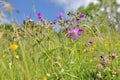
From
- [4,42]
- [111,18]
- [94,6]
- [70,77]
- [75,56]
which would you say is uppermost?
[94,6]

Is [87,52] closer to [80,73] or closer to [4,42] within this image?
[80,73]

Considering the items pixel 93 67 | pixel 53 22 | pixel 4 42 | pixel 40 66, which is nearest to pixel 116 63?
pixel 93 67

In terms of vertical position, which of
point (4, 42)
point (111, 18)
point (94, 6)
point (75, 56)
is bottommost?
point (75, 56)

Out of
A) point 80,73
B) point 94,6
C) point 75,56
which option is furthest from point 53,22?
point 94,6

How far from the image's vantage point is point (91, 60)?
8.86 ft

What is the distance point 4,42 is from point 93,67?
158 cm

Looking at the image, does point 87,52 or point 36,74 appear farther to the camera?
point 87,52

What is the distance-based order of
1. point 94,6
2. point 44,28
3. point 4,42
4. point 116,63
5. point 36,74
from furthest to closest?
1. point 94,6
2. point 4,42
3. point 44,28
4. point 116,63
5. point 36,74

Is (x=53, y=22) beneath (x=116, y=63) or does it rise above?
above

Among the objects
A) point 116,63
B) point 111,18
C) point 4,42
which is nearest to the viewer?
point 116,63

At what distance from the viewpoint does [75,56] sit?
8.81ft

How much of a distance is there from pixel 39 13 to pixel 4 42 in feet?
2.23

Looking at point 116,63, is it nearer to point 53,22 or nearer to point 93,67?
point 93,67

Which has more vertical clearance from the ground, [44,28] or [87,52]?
[44,28]
